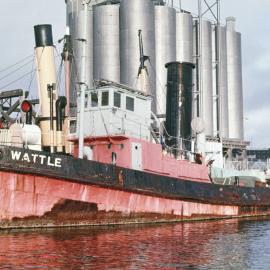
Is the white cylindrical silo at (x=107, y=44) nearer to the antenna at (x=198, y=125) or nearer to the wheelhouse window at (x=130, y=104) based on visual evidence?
the antenna at (x=198, y=125)

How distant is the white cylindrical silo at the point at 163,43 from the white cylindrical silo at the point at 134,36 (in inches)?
31.9

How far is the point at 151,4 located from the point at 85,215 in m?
31.3

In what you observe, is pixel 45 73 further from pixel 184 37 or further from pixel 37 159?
pixel 184 37

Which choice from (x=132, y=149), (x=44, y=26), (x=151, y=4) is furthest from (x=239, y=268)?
(x=151, y=4)

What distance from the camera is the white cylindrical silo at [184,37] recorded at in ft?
150

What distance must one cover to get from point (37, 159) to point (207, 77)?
111 ft

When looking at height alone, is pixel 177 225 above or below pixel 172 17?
below

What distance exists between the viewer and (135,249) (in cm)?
1199

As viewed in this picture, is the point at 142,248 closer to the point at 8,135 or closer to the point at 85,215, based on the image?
the point at 85,215

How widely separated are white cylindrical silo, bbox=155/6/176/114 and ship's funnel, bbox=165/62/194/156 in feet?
56.5

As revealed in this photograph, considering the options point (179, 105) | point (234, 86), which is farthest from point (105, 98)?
point (234, 86)

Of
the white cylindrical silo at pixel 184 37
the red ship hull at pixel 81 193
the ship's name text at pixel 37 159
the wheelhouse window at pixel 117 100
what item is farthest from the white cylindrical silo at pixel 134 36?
the ship's name text at pixel 37 159

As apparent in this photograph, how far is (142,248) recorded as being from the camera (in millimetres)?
12203

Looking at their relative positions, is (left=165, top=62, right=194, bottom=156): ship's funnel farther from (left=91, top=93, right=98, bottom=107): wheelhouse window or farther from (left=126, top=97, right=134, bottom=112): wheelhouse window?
(left=91, top=93, right=98, bottom=107): wheelhouse window
